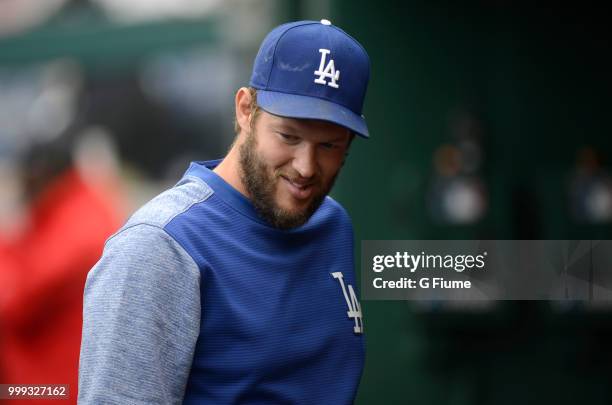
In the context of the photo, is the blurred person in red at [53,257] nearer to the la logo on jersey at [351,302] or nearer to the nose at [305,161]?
the la logo on jersey at [351,302]

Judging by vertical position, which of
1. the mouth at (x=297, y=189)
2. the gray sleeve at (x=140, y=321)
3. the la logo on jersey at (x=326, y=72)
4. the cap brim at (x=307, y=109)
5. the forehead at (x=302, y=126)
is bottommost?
the gray sleeve at (x=140, y=321)

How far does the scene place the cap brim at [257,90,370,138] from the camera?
185cm

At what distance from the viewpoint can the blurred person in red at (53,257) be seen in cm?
409

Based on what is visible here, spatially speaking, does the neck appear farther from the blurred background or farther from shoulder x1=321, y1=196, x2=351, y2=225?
the blurred background

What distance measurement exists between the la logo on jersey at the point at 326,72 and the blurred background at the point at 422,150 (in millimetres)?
2279

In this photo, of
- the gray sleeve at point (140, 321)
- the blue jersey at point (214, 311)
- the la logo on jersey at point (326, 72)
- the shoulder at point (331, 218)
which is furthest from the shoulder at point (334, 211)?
the gray sleeve at point (140, 321)

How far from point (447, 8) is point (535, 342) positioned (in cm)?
149

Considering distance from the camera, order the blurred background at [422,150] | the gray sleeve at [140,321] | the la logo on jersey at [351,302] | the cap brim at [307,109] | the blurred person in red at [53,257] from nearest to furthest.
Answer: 1. the gray sleeve at [140,321]
2. the cap brim at [307,109]
3. the la logo on jersey at [351,302]
4. the blurred person in red at [53,257]
5. the blurred background at [422,150]

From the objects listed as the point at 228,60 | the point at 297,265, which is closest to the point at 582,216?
the point at 228,60

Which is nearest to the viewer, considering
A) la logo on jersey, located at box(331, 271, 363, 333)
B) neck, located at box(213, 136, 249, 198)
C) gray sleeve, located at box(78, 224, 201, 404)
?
gray sleeve, located at box(78, 224, 201, 404)

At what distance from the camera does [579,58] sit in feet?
14.4

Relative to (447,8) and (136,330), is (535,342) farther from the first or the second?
(136,330)

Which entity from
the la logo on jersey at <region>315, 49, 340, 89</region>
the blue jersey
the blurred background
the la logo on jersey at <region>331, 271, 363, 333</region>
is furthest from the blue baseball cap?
the blurred background

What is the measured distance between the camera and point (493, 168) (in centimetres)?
443
